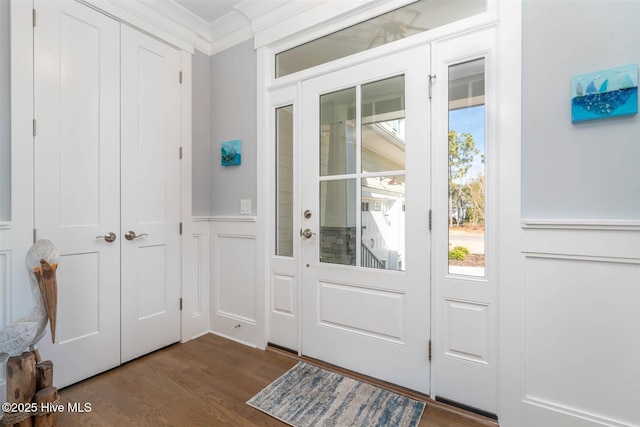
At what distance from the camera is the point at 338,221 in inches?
82.3

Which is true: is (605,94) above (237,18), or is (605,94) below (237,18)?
below

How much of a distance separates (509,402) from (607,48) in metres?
1.78

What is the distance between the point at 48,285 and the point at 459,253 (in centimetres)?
222

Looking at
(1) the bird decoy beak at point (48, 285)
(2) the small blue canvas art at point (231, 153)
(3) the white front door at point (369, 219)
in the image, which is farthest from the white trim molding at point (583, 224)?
(1) the bird decoy beak at point (48, 285)

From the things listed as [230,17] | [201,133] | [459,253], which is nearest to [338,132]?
[459,253]

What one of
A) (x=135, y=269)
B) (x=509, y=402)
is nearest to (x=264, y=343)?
(x=135, y=269)

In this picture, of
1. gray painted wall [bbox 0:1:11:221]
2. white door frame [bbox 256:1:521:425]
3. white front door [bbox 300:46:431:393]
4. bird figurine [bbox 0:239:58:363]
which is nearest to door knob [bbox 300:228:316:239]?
white front door [bbox 300:46:431:393]

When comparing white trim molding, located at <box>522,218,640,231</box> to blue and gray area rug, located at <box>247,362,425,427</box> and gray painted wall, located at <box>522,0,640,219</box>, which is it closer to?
gray painted wall, located at <box>522,0,640,219</box>

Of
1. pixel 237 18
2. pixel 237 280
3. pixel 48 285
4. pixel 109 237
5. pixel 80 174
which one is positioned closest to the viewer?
pixel 48 285

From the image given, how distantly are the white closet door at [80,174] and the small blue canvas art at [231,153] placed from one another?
2.61 feet

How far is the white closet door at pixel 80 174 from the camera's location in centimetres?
176

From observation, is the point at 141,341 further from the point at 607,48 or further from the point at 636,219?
the point at 607,48

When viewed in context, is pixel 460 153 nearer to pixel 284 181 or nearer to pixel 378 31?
pixel 378 31

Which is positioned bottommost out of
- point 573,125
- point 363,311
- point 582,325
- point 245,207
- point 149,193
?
point 363,311
